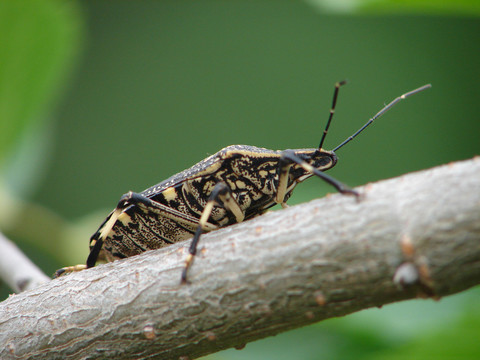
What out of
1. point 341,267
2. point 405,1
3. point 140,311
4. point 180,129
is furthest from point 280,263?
point 180,129

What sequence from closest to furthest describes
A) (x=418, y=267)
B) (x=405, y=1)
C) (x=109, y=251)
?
(x=418, y=267) → (x=405, y=1) → (x=109, y=251)

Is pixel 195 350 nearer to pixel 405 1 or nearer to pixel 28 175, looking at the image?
pixel 405 1

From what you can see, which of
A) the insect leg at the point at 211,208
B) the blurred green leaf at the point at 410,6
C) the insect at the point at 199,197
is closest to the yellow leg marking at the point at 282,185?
the insect at the point at 199,197

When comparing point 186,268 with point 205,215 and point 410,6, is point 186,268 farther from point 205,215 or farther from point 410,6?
point 410,6

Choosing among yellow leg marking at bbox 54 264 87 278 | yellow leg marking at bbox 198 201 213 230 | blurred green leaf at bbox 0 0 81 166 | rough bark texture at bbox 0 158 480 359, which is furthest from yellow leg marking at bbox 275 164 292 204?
blurred green leaf at bbox 0 0 81 166

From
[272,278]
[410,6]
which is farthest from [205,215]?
[410,6]

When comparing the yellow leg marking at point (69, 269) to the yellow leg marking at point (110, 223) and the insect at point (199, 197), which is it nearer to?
the insect at point (199, 197)
